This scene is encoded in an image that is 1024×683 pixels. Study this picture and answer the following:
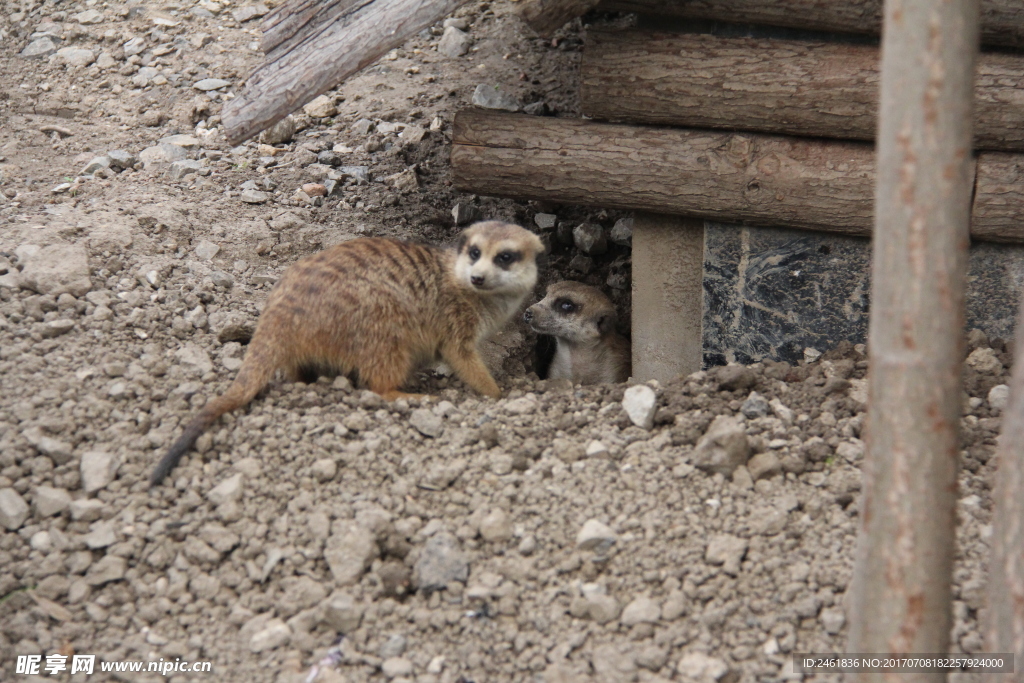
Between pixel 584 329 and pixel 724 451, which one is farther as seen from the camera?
pixel 584 329

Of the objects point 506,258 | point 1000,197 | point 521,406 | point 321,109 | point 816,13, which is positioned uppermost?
point 816,13

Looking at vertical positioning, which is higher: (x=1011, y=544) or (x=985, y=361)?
(x=1011, y=544)

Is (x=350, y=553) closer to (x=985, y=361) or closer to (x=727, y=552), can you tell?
(x=727, y=552)

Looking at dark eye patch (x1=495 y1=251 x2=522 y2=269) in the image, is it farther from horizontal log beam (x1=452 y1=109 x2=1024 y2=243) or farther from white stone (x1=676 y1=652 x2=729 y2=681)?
white stone (x1=676 y1=652 x2=729 y2=681)

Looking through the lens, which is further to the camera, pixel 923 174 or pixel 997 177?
pixel 997 177

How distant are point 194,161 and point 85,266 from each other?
4.21ft

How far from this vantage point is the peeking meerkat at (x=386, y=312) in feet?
10.7

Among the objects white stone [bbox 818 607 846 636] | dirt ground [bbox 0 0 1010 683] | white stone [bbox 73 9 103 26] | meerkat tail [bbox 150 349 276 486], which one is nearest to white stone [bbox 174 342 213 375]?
dirt ground [bbox 0 0 1010 683]

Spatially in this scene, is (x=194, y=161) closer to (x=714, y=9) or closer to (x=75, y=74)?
(x=75, y=74)

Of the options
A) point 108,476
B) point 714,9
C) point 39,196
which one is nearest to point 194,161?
point 39,196

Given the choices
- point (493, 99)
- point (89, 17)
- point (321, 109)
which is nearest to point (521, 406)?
point (493, 99)

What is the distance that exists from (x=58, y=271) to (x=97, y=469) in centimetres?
116

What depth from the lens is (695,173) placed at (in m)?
3.55

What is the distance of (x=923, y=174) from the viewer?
1.56m
